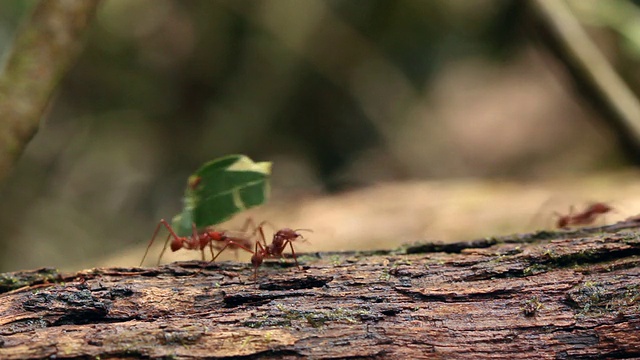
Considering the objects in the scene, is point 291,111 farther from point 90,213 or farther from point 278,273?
point 278,273

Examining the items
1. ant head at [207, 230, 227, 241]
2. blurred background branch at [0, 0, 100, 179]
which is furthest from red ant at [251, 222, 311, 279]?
blurred background branch at [0, 0, 100, 179]

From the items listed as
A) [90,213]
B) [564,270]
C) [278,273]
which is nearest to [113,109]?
[90,213]

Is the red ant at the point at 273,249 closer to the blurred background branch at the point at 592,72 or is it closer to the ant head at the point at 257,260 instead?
the ant head at the point at 257,260

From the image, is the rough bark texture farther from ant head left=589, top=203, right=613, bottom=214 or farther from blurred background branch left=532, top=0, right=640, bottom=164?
blurred background branch left=532, top=0, right=640, bottom=164

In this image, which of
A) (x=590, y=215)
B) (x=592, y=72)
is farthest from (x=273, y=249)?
(x=592, y=72)

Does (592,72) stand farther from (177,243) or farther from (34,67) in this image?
(34,67)

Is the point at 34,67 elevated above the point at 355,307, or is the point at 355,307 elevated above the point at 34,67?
the point at 34,67

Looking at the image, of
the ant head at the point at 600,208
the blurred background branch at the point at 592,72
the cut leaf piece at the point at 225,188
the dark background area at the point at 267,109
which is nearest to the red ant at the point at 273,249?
the cut leaf piece at the point at 225,188
